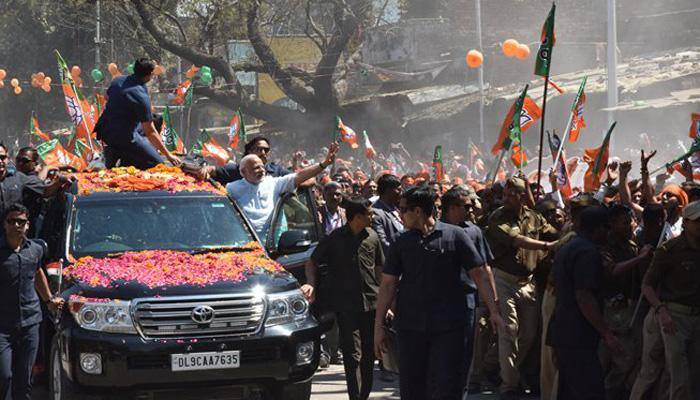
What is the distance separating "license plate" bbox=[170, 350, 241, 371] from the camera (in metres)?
7.82

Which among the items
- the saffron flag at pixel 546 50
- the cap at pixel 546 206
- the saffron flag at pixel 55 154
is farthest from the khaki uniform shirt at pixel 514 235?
the saffron flag at pixel 55 154

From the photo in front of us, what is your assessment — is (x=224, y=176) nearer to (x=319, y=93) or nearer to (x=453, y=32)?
(x=319, y=93)

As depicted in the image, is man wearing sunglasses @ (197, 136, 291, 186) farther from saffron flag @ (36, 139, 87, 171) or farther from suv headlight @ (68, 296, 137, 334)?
saffron flag @ (36, 139, 87, 171)

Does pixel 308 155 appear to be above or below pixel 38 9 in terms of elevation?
below

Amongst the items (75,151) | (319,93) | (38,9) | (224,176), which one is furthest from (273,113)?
(224,176)

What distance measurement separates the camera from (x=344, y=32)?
44.1 metres

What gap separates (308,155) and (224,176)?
33.4 meters

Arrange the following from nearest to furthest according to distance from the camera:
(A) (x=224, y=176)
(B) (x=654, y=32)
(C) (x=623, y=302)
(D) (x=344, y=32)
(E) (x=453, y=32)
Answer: (C) (x=623, y=302)
(A) (x=224, y=176)
(D) (x=344, y=32)
(B) (x=654, y=32)
(E) (x=453, y=32)

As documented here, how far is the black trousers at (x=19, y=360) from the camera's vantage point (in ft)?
27.5

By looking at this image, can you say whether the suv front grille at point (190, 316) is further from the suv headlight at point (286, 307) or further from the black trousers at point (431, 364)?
the black trousers at point (431, 364)

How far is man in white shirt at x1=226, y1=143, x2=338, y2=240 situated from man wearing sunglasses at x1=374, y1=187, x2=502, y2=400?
9.87 feet

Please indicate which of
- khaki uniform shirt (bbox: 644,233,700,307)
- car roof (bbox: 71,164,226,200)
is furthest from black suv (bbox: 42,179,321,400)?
khaki uniform shirt (bbox: 644,233,700,307)

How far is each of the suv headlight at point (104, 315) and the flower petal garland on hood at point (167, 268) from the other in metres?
0.19

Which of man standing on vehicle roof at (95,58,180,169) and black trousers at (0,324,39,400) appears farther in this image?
man standing on vehicle roof at (95,58,180,169)
